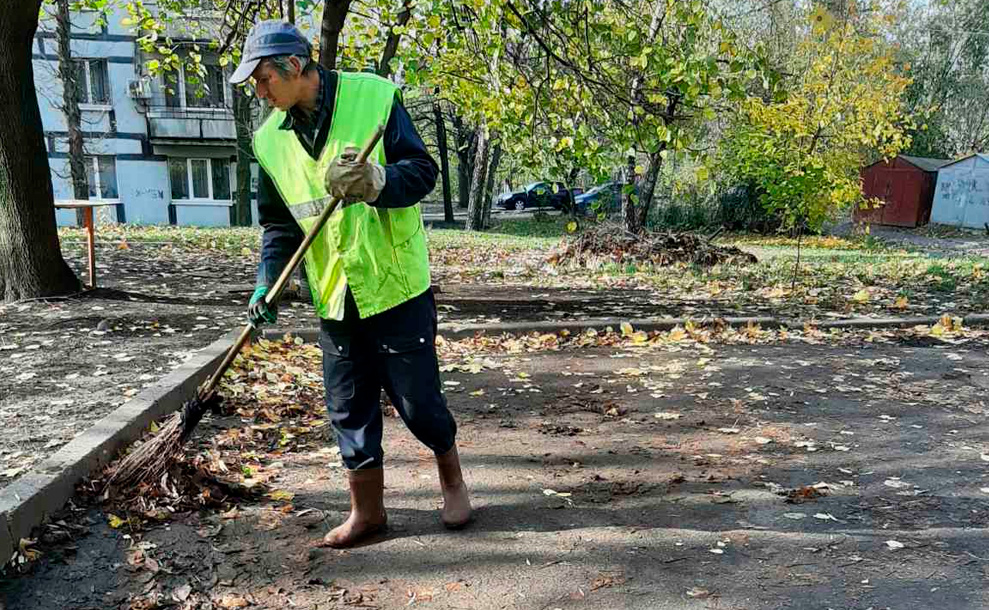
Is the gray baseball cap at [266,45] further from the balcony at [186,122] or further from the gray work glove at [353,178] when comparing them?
the balcony at [186,122]

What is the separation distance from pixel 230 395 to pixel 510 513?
220 centimetres

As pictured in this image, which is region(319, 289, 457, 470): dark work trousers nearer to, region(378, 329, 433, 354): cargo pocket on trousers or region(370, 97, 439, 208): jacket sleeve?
region(378, 329, 433, 354): cargo pocket on trousers

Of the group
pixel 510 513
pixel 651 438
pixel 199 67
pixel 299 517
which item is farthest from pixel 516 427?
pixel 199 67

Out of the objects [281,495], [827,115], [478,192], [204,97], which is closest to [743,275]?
[827,115]

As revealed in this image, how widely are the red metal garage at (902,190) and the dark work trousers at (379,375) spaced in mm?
24077

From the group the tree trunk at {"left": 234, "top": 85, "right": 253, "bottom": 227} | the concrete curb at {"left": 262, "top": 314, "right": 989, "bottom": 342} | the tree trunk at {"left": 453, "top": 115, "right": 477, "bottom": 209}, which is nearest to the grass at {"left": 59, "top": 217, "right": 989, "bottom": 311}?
the concrete curb at {"left": 262, "top": 314, "right": 989, "bottom": 342}

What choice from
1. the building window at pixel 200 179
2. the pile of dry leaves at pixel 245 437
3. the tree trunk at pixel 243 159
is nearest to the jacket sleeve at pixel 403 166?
the pile of dry leaves at pixel 245 437

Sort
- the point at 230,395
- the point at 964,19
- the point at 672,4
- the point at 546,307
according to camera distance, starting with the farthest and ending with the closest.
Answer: the point at 964,19
the point at 546,307
the point at 672,4
the point at 230,395

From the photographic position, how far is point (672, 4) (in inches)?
212

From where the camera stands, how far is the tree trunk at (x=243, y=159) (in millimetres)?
23203

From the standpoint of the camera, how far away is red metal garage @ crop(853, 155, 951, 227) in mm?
24156

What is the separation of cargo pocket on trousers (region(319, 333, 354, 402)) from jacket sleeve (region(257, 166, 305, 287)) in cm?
36

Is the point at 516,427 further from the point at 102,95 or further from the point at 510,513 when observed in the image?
the point at 102,95

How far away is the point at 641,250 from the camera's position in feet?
40.0
